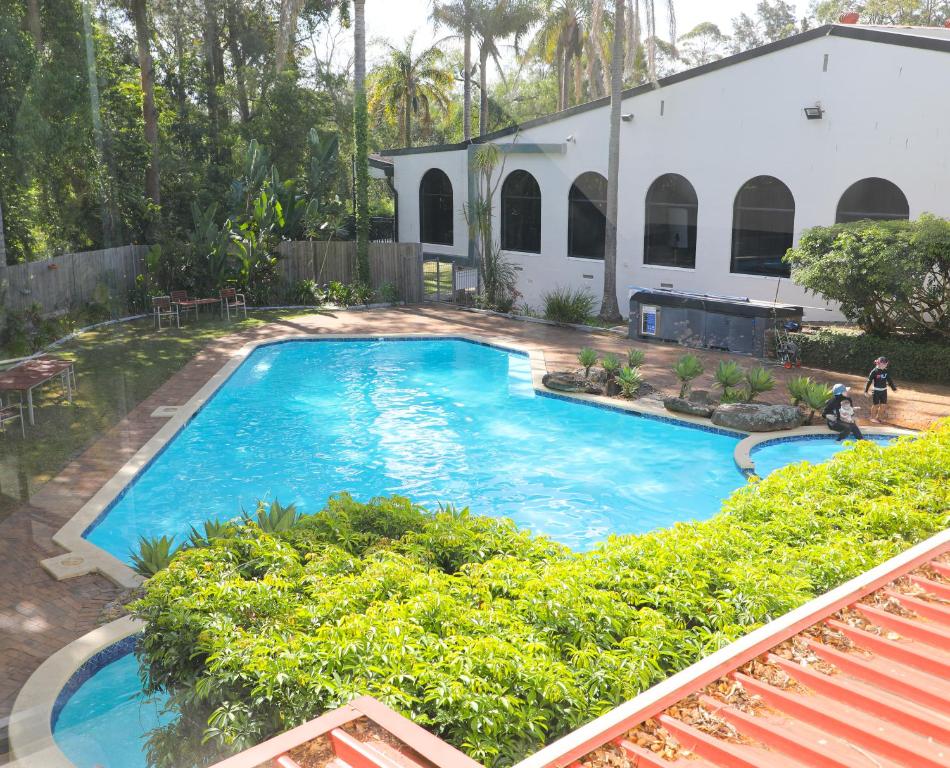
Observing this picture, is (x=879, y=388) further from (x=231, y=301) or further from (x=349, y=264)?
(x=349, y=264)

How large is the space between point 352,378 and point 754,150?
1116 centimetres

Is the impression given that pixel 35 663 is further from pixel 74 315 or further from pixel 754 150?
pixel 754 150

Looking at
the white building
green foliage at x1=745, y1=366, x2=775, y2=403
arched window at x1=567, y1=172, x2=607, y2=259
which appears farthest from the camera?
arched window at x1=567, y1=172, x2=607, y2=259

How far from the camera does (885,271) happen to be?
16.4 meters

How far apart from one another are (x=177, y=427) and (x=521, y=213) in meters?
15.9

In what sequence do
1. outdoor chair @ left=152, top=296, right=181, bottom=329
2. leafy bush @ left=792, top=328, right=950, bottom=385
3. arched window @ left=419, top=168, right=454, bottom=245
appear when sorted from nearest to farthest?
1. leafy bush @ left=792, top=328, right=950, bottom=385
2. outdoor chair @ left=152, top=296, right=181, bottom=329
3. arched window @ left=419, top=168, right=454, bottom=245

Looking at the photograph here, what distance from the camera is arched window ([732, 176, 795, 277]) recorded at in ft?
70.1

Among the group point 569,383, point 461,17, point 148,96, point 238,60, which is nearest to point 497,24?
point 461,17

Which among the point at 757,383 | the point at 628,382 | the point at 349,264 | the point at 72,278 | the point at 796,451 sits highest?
the point at 349,264

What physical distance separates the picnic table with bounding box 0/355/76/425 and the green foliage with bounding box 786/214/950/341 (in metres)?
13.8

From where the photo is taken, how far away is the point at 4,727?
20.2 ft

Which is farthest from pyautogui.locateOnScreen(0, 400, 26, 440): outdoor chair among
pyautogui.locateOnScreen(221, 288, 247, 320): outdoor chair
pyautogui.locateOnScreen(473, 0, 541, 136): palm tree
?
pyautogui.locateOnScreen(473, 0, 541, 136): palm tree

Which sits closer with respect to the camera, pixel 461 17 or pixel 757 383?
pixel 757 383

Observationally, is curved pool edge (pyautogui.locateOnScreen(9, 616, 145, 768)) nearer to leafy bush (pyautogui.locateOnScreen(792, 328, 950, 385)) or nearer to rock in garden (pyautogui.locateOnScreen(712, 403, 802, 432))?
rock in garden (pyautogui.locateOnScreen(712, 403, 802, 432))
